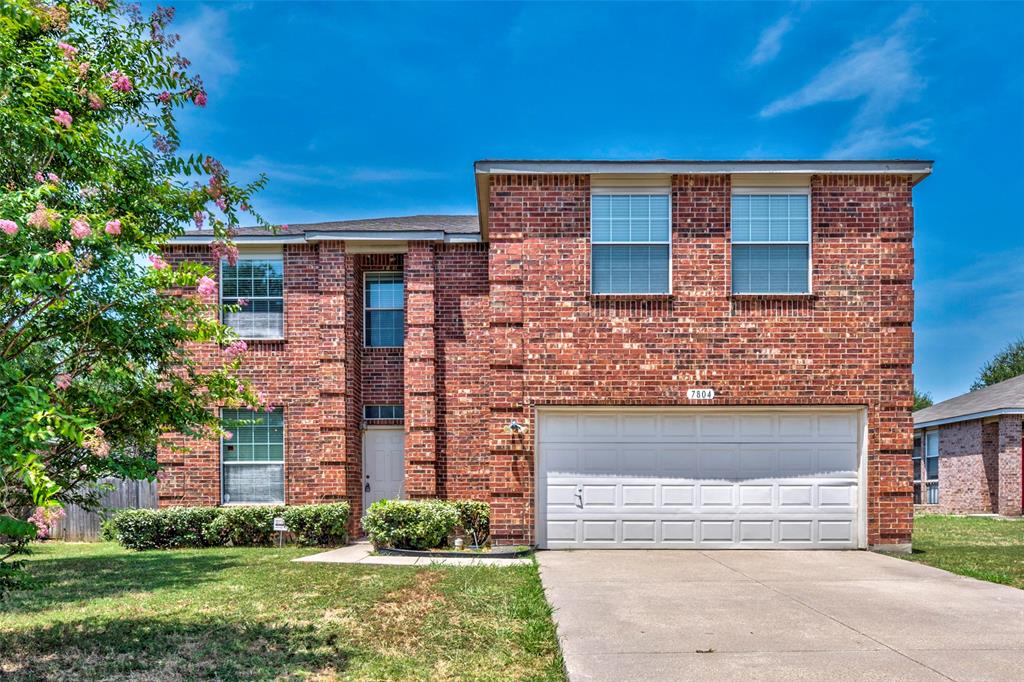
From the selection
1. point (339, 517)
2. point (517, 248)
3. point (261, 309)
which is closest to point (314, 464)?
point (339, 517)

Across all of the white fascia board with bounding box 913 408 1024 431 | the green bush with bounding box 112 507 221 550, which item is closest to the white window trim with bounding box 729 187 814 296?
the green bush with bounding box 112 507 221 550

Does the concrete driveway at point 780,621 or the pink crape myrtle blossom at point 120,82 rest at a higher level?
the pink crape myrtle blossom at point 120,82

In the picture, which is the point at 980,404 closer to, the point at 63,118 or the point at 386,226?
the point at 386,226

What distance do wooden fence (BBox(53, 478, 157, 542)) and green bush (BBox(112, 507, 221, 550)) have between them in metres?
0.73

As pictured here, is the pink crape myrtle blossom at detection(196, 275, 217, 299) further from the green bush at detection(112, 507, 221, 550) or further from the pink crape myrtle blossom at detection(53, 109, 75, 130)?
the green bush at detection(112, 507, 221, 550)

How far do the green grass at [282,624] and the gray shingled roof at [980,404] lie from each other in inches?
697

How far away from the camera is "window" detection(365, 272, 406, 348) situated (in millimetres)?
14820

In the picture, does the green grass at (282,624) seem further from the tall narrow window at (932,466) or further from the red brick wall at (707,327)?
the tall narrow window at (932,466)

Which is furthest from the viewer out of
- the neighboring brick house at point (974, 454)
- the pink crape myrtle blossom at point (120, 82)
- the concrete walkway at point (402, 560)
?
the neighboring brick house at point (974, 454)

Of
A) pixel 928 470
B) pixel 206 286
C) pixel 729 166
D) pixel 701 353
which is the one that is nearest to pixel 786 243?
pixel 729 166

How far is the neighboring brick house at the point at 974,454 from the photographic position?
67.9ft

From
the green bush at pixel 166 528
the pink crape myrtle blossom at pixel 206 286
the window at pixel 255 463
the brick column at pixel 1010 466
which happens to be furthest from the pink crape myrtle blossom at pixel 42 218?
the brick column at pixel 1010 466

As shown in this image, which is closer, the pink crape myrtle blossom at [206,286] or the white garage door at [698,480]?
the pink crape myrtle blossom at [206,286]

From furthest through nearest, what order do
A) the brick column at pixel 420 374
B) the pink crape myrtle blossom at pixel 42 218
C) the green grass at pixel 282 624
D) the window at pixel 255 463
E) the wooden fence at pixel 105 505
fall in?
the wooden fence at pixel 105 505 < the window at pixel 255 463 < the brick column at pixel 420 374 < the green grass at pixel 282 624 < the pink crape myrtle blossom at pixel 42 218
